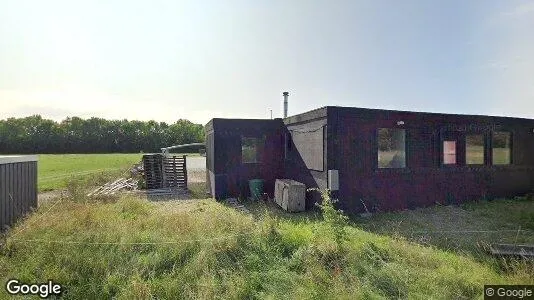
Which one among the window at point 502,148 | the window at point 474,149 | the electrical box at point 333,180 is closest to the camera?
the electrical box at point 333,180

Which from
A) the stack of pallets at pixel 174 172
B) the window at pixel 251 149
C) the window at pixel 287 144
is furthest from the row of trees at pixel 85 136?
the window at pixel 287 144

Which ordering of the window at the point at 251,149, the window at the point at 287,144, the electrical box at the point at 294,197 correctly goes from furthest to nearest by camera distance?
the window at the point at 251,149 → the window at the point at 287,144 → the electrical box at the point at 294,197

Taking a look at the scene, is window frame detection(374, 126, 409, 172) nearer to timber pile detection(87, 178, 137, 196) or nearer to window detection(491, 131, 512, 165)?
window detection(491, 131, 512, 165)

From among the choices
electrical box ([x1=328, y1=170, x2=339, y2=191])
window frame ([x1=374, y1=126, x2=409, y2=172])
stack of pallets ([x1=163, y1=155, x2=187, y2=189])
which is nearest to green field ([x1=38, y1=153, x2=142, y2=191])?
stack of pallets ([x1=163, y1=155, x2=187, y2=189])

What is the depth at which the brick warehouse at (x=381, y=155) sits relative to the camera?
11047 millimetres

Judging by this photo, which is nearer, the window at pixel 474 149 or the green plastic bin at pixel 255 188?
the window at pixel 474 149

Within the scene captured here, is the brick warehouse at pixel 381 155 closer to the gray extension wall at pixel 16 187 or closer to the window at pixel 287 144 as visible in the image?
the window at pixel 287 144

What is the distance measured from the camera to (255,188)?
48.4 feet

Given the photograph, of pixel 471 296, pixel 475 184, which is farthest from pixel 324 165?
pixel 475 184

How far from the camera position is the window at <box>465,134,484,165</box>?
13.0m

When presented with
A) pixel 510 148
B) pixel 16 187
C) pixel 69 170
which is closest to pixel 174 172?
pixel 16 187
